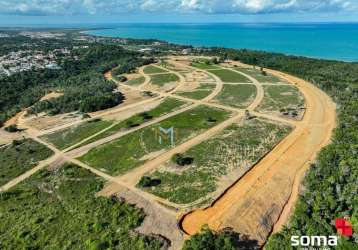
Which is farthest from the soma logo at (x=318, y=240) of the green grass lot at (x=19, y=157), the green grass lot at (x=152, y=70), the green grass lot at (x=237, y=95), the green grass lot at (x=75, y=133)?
the green grass lot at (x=152, y=70)

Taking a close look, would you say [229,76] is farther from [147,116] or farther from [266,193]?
[266,193]

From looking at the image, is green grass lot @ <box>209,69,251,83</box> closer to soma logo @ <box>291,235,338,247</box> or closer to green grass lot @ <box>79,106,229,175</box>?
green grass lot @ <box>79,106,229,175</box>

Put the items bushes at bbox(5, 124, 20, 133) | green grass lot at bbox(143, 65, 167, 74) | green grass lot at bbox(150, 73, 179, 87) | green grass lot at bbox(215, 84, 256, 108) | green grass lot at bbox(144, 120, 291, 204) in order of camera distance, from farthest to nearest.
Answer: green grass lot at bbox(143, 65, 167, 74) < green grass lot at bbox(150, 73, 179, 87) < green grass lot at bbox(215, 84, 256, 108) < bushes at bbox(5, 124, 20, 133) < green grass lot at bbox(144, 120, 291, 204)

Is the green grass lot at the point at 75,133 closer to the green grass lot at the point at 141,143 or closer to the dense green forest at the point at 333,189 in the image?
the green grass lot at the point at 141,143

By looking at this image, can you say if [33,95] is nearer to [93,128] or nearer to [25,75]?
[25,75]

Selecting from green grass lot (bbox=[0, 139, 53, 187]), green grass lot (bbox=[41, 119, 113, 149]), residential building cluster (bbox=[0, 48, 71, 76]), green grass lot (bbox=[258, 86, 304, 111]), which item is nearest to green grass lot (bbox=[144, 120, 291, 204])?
green grass lot (bbox=[258, 86, 304, 111])

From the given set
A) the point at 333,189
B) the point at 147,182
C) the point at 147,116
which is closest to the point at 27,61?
the point at 147,116

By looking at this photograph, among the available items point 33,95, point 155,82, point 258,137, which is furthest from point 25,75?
point 258,137
